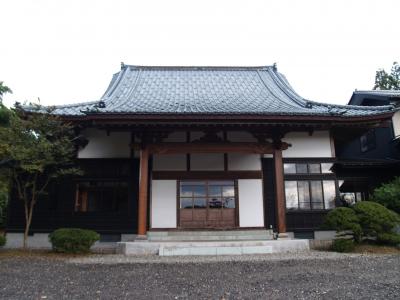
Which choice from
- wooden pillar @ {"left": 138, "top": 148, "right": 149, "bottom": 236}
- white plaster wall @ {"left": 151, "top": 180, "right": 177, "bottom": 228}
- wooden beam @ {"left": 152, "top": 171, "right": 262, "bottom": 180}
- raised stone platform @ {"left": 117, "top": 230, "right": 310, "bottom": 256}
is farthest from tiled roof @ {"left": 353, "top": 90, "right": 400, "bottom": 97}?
wooden pillar @ {"left": 138, "top": 148, "right": 149, "bottom": 236}

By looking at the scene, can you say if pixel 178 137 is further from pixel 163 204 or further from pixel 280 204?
pixel 280 204

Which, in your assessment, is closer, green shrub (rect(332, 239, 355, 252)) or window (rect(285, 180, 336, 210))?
green shrub (rect(332, 239, 355, 252))

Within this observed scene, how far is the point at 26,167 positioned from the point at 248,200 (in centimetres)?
761

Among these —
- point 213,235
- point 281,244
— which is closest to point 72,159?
point 213,235

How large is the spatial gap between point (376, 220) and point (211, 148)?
563 cm

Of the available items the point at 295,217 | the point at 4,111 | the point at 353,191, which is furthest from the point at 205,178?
the point at 4,111

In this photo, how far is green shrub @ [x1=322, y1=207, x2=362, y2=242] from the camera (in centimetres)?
1014

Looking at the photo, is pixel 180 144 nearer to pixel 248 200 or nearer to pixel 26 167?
pixel 248 200

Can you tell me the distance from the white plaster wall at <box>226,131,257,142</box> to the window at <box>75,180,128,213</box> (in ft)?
14.3

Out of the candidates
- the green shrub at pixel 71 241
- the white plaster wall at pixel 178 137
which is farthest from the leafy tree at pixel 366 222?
the green shrub at pixel 71 241

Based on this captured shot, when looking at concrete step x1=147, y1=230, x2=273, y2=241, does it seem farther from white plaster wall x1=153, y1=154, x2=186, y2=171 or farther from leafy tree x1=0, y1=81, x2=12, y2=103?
leafy tree x1=0, y1=81, x2=12, y2=103

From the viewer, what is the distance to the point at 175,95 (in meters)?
14.9

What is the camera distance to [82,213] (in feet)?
40.2

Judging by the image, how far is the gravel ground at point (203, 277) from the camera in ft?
18.4
